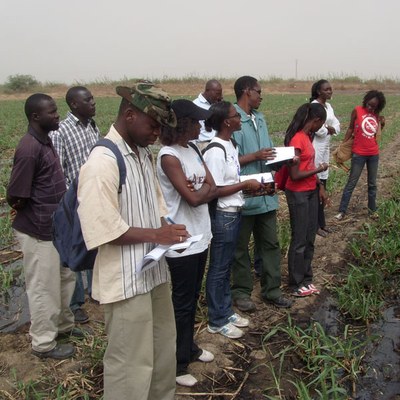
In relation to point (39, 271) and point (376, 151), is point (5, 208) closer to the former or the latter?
point (39, 271)

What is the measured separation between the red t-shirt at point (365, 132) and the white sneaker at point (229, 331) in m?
3.48

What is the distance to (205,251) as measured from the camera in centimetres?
270

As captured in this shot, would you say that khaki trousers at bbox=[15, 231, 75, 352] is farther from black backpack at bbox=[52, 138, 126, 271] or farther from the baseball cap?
the baseball cap

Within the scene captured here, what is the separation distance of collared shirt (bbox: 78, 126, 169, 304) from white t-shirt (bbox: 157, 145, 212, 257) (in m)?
0.39

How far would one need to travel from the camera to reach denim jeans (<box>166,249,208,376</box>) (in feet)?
8.54

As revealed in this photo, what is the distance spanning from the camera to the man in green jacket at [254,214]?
3473 millimetres

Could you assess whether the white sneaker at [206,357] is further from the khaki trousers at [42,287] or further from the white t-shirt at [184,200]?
the khaki trousers at [42,287]

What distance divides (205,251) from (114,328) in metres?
0.87

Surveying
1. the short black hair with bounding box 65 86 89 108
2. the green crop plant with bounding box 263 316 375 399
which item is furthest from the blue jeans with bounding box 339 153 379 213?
the short black hair with bounding box 65 86 89 108

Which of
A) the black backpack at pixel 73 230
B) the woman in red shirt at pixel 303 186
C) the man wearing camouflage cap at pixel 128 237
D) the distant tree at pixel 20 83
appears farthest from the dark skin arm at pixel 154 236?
the distant tree at pixel 20 83

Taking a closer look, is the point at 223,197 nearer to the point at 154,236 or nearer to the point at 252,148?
the point at 252,148

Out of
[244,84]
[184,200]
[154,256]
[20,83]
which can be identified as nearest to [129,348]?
[154,256]

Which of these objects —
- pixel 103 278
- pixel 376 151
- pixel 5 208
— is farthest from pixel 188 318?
pixel 5 208

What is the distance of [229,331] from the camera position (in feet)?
10.8
